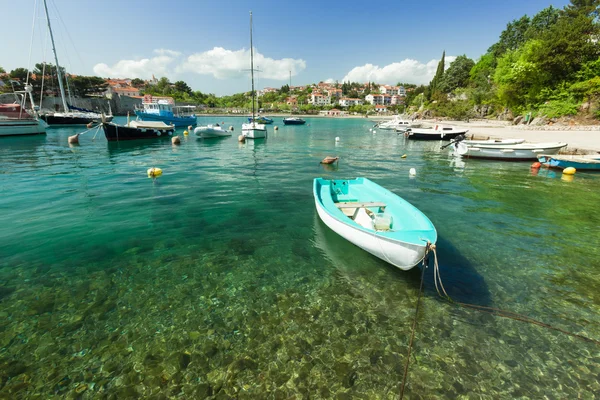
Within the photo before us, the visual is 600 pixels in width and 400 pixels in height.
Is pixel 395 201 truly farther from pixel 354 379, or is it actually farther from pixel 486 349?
pixel 354 379

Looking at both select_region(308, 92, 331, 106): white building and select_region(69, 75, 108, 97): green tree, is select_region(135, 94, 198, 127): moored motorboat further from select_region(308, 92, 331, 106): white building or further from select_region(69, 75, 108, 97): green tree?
select_region(308, 92, 331, 106): white building

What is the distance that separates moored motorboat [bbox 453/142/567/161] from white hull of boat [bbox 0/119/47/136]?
51.1m

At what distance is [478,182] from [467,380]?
47.8 ft

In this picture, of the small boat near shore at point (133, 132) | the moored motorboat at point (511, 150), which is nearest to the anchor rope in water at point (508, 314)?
the moored motorboat at point (511, 150)

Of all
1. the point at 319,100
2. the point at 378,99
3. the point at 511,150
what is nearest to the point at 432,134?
the point at 511,150

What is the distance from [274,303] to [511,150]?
24.9 m

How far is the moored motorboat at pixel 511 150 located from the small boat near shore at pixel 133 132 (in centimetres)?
3593

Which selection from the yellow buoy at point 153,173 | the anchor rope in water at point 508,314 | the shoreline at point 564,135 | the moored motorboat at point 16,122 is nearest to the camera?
the anchor rope in water at point 508,314

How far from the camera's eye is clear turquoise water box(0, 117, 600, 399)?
3.94m

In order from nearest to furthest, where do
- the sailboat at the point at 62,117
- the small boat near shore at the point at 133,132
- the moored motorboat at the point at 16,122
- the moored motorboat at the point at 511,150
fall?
the moored motorboat at the point at 511,150 < the small boat near shore at the point at 133,132 < the moored motorboat at the point at 16,122 < the sailboat at the point at 62,117

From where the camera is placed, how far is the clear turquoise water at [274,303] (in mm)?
3938

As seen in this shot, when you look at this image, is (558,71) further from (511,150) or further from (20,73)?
(20,73)

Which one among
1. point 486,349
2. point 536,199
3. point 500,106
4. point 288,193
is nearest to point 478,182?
point 536,199

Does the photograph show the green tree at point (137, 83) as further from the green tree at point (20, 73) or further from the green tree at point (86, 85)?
the green tree at point (20, 73)
